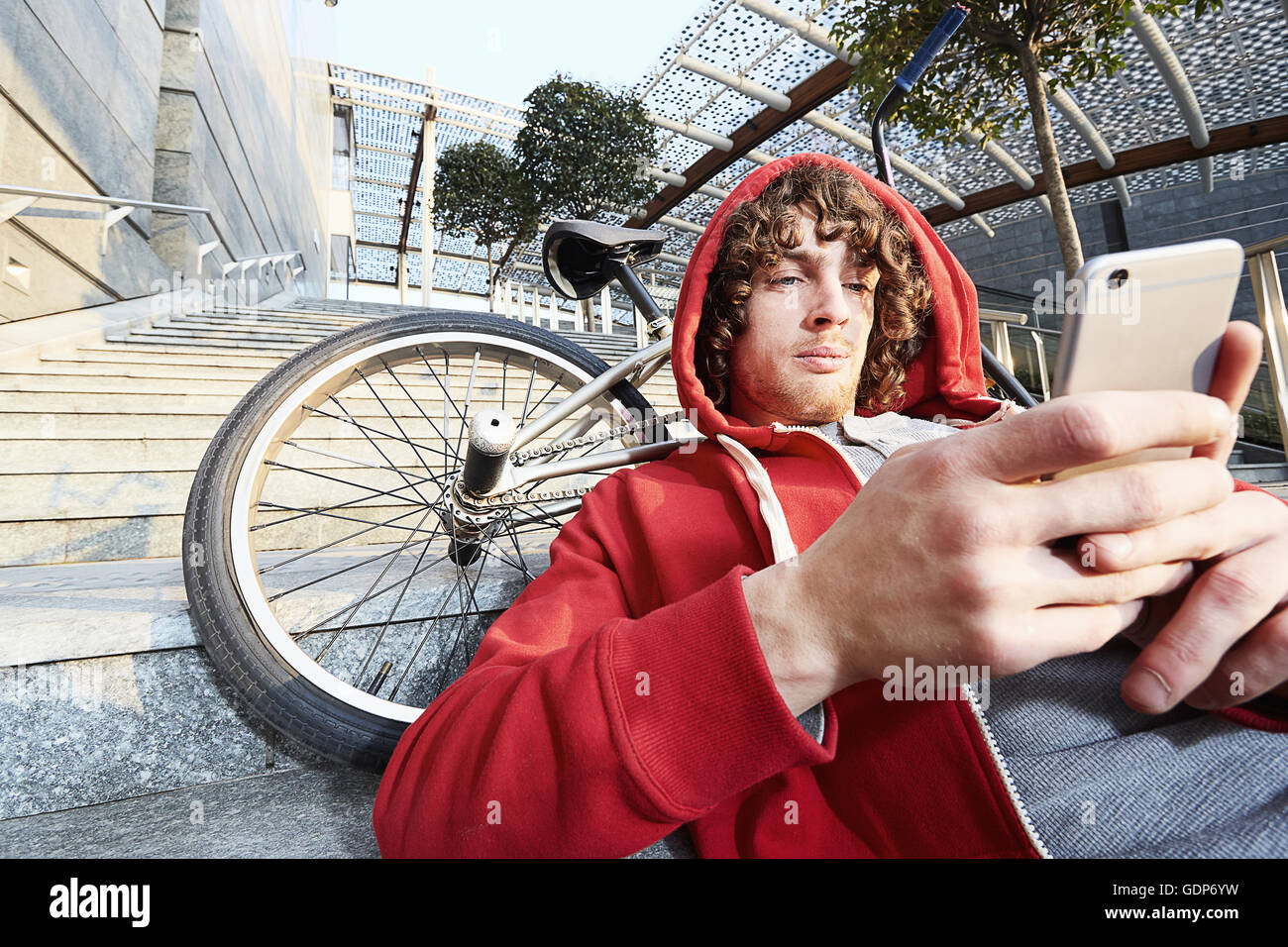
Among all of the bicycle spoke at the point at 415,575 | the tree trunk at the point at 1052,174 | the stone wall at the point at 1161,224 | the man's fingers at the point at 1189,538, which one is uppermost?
the stone wall at the point at 1161,224

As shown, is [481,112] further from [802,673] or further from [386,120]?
[802,673]

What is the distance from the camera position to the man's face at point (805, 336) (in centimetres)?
103

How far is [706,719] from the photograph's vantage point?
1.57 ft

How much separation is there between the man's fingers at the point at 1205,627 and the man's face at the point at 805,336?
61cm

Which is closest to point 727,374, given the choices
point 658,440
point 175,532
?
point 658,440

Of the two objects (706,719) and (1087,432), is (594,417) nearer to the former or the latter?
(706,719)

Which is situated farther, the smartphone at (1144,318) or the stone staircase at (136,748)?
the stone staircase at (136,748)

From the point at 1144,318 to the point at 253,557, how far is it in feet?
4.32

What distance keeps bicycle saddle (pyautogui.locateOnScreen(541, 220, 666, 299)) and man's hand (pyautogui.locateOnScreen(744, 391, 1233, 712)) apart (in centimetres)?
120

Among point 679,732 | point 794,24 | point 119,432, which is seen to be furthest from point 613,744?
point 794,24

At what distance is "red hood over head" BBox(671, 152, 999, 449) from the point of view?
3.79 feet

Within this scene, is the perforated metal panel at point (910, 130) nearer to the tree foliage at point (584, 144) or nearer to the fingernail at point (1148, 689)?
the tree foliage at point (584, 144)

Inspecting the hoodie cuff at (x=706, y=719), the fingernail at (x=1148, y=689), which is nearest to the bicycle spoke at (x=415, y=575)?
the hoodie cuff at (x=706, y=719)
